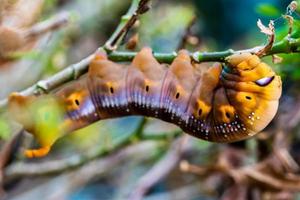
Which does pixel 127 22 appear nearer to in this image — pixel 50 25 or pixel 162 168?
pixel 50 25

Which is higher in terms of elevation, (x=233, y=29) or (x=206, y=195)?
(x=233, y=29)

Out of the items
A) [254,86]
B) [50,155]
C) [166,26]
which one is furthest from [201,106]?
[50,155]

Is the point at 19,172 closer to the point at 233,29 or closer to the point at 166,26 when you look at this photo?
the point at 166,26

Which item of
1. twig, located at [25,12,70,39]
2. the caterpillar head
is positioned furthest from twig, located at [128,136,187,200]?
the caterpillar head

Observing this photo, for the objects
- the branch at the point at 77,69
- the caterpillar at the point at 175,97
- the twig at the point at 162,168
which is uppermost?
the branch at the point at 77,69

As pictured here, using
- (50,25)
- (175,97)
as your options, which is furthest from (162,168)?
(175,97)

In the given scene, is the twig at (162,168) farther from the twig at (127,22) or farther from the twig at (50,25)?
the twig at (127,22)

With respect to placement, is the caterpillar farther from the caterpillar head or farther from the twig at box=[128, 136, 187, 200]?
the twig at box=[128, 136, 187, 200]

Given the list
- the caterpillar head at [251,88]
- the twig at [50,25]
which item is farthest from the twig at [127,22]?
the twig at [50,25]
